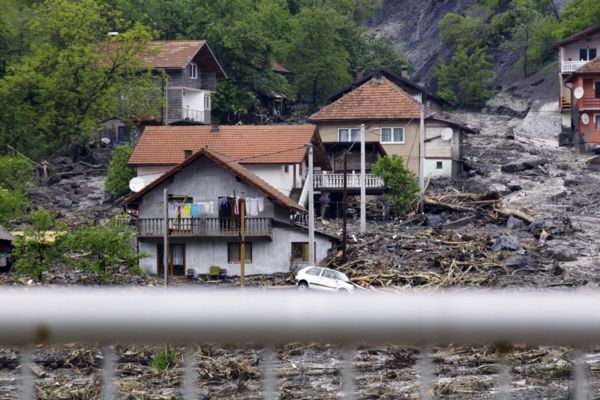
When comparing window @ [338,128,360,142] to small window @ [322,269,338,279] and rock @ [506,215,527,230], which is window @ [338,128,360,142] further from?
small window @ [322,269,338,279]

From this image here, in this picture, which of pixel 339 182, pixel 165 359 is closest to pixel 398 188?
pixel 339 182

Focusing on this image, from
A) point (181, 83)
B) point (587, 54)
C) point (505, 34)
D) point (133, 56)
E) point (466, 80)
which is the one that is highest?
point (505, 34)

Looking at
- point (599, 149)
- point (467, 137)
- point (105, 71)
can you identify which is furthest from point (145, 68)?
point (599, 149)

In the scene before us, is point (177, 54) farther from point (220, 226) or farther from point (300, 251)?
point (300, 251)

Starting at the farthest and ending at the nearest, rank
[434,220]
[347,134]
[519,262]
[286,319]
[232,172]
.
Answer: [347,134] → [434,220] → [232,172] → [519,262] → [286,319]

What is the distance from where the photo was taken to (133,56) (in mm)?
41281

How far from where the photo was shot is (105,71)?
136 ft

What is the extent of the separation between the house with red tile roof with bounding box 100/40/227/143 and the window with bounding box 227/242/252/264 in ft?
52.8

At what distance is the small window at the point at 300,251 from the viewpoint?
1064 inches

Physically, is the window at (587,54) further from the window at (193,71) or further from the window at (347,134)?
the window at (193,71)

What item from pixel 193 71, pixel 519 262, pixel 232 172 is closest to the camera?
pixel 519 262

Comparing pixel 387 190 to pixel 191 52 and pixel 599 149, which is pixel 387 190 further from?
pixel 191 52

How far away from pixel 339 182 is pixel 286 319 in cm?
3004

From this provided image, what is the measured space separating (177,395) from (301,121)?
1828 inches
